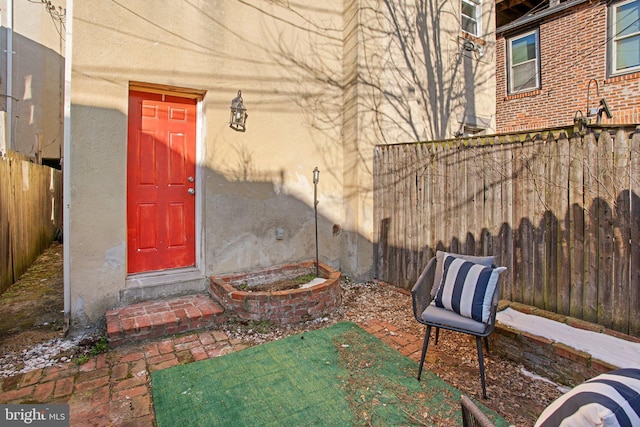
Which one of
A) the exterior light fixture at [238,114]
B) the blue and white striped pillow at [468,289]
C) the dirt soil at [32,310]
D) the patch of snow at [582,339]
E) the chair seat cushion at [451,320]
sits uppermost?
the exterior light fixture at [238,114]

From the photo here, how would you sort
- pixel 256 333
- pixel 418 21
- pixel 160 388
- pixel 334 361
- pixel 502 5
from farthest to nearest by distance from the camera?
pixel 502 5, pixel 418 21, pixel 256 333, pixel 334 361, pixel 160 388

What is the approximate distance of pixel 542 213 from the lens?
125 inches

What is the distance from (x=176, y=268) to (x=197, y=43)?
2649mm

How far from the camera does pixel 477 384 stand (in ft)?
8.38

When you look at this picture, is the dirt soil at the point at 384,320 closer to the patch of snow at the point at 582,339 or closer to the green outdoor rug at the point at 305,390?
the green outdoor rug at the point at 305,390

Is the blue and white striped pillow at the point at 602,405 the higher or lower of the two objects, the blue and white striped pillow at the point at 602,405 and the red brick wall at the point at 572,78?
the lower

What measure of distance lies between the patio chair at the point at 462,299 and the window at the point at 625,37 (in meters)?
8.00

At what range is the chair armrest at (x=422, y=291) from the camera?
2.53m

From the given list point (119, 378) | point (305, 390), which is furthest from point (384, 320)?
point (119, 378)

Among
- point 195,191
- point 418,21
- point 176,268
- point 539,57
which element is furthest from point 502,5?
point 176,268

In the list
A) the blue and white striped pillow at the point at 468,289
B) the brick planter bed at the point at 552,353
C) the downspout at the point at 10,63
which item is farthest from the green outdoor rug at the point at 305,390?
the downspout at the point at 10,63

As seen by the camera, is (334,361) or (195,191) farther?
(195,191)

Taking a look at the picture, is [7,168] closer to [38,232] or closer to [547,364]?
[38,232]

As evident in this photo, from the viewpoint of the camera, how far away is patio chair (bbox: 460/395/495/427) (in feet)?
3.75
